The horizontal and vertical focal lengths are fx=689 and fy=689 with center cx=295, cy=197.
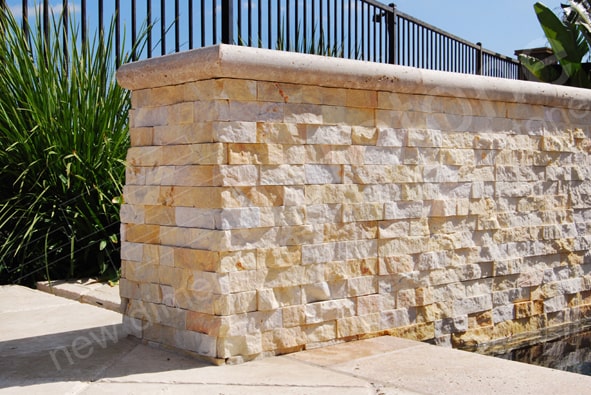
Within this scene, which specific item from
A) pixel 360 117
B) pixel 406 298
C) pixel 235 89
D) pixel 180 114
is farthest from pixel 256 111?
pixel 406 298

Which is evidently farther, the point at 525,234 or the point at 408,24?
the point at 408,24

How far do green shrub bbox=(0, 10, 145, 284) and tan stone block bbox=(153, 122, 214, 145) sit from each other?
1.78 meters

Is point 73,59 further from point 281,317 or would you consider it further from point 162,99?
point 281,317

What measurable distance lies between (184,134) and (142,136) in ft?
1.20

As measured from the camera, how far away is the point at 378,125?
11.4ft

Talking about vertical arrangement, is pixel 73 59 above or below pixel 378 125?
above

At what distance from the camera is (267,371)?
288cm

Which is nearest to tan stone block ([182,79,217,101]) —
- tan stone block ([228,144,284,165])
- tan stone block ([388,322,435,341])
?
tan stone block ([228,144,284,165])

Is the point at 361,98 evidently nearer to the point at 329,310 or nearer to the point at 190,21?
the point at 329,310

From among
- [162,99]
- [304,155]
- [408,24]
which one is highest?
[408,24]

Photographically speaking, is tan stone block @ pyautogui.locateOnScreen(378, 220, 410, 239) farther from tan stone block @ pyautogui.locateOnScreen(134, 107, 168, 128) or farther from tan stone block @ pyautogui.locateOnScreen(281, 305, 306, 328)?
tan stone block @ pyautogui.locateOnScreen(134, 107, 168, 128)

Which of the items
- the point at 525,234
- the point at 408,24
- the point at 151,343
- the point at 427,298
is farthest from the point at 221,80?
the point at 408,24

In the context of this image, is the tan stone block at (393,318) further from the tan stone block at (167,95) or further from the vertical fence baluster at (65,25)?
the vertical fence baluster at (65,25)

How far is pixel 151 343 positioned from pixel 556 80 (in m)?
8.75
